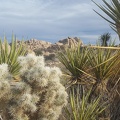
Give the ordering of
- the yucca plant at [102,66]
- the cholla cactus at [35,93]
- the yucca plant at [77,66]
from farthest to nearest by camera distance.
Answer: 1. the yucca plant at [77,66]
2. the yucca plant at [102,66]
3. the cholla cactus at [35,93]

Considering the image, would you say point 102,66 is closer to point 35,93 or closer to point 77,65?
point 77,65

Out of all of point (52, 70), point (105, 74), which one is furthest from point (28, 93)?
point (105, 74)

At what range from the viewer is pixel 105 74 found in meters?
9.43

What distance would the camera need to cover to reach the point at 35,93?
25.4 feet

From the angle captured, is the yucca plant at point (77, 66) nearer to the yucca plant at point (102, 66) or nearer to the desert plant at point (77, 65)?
the desert plant at point (77, 65)

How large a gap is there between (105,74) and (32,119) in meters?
2.51

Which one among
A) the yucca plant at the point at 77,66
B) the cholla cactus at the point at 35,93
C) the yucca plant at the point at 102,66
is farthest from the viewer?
the yucca plant at the point at 77,66

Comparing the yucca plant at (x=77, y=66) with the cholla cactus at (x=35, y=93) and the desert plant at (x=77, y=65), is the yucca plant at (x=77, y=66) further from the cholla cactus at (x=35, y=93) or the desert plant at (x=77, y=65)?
the cholla cactus at (x=35, y=93)

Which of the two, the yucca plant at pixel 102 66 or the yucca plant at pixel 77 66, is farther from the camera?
the yucca plant at pixel 77 66

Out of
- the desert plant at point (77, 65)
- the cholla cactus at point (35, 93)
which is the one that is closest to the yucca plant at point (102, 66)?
the desert plant at point (77, 65)

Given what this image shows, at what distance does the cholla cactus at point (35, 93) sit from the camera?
7527mm

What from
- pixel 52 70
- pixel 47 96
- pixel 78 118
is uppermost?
pixel 52 70

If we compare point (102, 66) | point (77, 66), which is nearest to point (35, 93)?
point (102, 66)

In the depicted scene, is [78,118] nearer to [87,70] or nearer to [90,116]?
[90,116]
